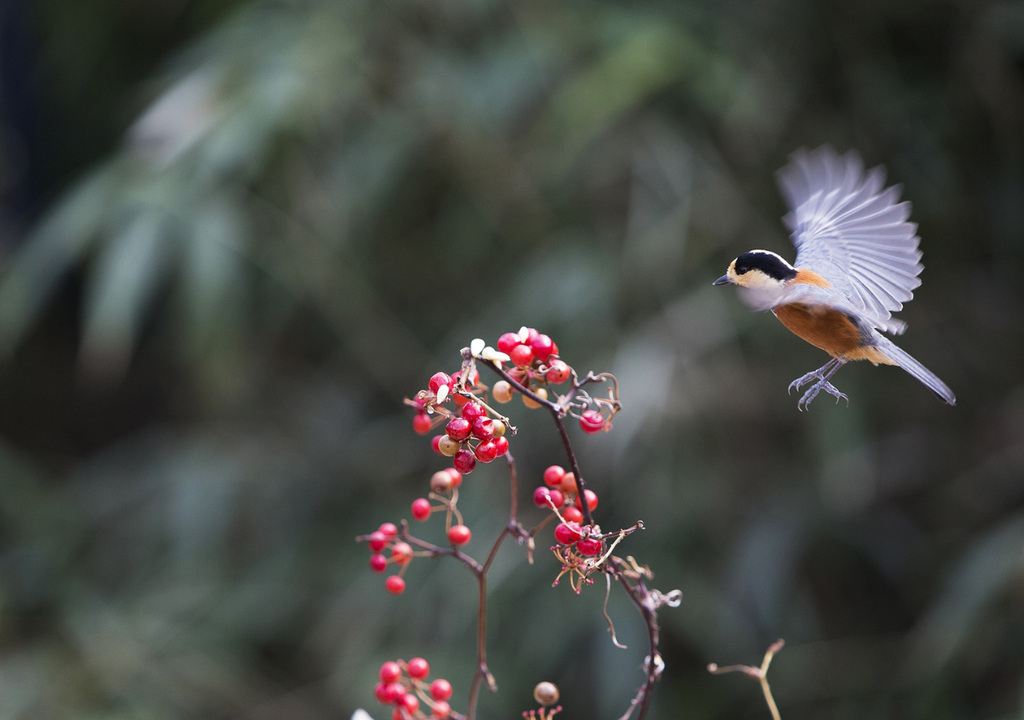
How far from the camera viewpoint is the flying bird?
308 millimetres

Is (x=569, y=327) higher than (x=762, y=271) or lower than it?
higher

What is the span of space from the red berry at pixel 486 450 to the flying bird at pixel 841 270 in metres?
0.11

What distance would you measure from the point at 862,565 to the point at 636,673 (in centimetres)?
41

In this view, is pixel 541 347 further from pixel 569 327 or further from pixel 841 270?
pixel 569 327

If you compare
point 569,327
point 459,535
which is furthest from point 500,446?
point 569,327

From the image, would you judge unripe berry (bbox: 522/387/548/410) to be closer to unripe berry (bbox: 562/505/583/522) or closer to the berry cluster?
unripe berry (bbox: 562/505/583/522)

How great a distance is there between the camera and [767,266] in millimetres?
322

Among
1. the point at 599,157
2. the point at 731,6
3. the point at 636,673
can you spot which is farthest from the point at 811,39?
the point at 636,673

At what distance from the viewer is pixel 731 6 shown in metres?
1.26

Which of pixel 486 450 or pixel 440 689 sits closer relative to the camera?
pixel 486 450

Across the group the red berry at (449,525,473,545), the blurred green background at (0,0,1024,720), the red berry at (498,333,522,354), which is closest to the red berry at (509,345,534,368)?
the red berry at (498,333,522,354)

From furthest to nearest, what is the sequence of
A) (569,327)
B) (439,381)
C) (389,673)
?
(569,327), (389,673), (439,381)

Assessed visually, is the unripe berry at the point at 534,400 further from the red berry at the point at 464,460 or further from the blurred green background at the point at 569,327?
the blurred green background at the point at 569,327

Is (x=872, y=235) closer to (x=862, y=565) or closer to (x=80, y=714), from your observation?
(x=862, y=565)
